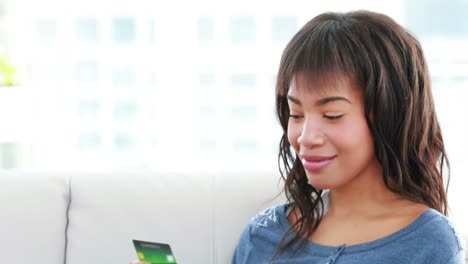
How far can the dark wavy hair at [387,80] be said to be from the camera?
5.24 ft

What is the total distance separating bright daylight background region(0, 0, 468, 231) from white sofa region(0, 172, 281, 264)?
9.49 feet

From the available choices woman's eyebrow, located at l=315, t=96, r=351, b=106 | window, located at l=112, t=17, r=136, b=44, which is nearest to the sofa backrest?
woman's eyebrow, located at l=315, t=96, r=351, b=106

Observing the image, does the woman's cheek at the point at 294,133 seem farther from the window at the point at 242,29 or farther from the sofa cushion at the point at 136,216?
the window at the point at 242,29

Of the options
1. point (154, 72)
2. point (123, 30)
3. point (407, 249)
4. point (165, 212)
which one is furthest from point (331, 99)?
point (123, 30)

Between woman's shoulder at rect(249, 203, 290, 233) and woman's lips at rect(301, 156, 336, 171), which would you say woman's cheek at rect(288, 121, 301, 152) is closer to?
woman's lips at rect(301, 156, 336, 171)

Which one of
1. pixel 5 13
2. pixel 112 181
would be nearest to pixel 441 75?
pixel 5 13

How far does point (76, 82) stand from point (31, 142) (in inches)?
18.4

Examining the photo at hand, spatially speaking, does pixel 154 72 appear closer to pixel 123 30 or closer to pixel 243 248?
pixel 123 30

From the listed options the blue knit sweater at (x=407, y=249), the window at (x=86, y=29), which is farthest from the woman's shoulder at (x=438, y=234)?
the window at (x=86, y=29)

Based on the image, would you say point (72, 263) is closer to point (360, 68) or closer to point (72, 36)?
point (360, 68)

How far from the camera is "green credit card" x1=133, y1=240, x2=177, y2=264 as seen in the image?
156 centimetres

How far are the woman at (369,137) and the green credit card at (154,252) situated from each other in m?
0.29

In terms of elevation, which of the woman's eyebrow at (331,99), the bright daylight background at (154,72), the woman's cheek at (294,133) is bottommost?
the bright daylight background at (154,72)

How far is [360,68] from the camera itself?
5.24ft
